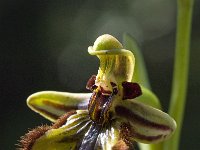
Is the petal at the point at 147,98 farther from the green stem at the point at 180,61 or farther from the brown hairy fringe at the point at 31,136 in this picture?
the brown hairy fringe at the point at 31,136

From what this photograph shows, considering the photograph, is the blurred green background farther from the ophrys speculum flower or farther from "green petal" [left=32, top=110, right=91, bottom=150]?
"green petal" [left=32, top=110, right=91, bottom=150]

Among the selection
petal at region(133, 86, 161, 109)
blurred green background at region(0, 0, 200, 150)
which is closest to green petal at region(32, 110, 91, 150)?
petal at region(133, 86, 161, 109)

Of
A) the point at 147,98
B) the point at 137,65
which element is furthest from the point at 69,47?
the point at 147,98

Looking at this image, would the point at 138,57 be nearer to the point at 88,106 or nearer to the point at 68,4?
the point at 88,106

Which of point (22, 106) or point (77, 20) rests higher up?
point (77, 20)

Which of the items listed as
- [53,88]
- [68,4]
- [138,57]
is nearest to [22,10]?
[68,4]

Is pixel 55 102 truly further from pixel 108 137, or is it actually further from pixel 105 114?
pixel 108 137
